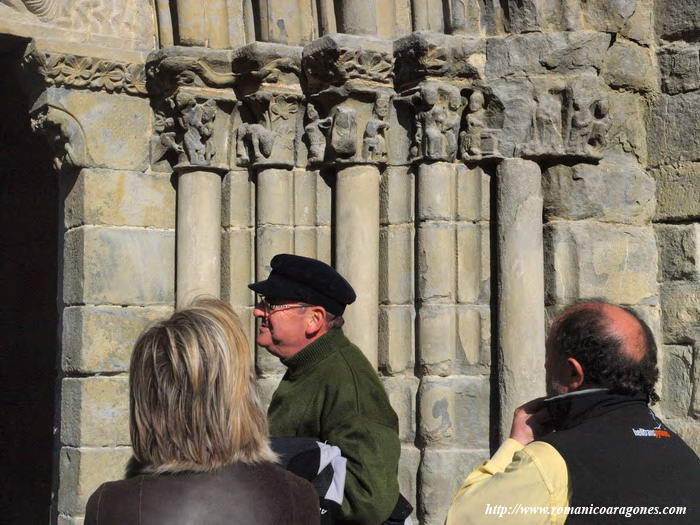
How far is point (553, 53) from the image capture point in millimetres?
4844

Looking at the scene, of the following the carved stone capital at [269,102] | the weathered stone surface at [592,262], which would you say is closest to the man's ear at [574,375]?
the weathered stone surface at [592,262]

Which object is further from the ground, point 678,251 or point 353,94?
point 353,94

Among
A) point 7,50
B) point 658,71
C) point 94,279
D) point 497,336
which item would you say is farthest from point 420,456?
point 7,50

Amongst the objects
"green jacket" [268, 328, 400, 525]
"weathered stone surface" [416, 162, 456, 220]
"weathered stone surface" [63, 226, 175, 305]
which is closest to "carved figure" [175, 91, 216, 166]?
"weathered stone surface" [63, 226, 175, 305]

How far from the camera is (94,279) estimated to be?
4.99m

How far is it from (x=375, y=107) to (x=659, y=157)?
1.31 m

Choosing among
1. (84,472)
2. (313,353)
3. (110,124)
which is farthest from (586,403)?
(110,124)

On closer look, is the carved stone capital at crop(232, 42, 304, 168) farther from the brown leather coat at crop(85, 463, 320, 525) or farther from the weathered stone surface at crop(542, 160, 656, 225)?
the brown leather coat at crop(85, 463, 320, 525)

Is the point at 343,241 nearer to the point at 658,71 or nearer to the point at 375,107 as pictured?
the point at 375,107

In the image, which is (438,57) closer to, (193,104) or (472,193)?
(472,193)

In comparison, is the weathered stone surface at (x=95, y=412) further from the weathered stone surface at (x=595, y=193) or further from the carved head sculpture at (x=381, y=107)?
the weathered stone surface at (x=595, y=193)

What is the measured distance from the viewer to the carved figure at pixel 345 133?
4.91m

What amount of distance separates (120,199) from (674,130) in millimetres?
2525

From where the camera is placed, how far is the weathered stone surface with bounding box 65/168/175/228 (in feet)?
16.5
